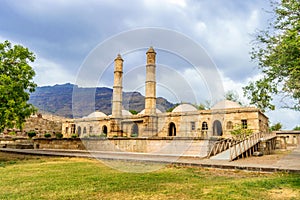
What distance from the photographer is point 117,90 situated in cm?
3378

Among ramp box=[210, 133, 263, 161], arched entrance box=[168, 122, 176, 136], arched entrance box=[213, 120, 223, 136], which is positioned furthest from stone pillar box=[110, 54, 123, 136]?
ramp box=[210, 133, 263, 161]

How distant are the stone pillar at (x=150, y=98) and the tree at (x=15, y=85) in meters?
17.0

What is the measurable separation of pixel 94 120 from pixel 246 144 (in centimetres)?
2311

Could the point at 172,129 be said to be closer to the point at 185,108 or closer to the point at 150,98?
the point at 185,108

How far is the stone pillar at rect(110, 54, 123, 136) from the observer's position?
33.2 meters

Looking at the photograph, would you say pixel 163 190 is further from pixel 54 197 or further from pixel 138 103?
pixel 138 103

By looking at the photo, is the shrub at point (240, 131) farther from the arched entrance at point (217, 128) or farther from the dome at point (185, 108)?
the dome at point (185, 108)

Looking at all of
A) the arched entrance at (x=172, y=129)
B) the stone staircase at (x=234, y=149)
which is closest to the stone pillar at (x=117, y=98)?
the arched entrance at (x=172, y=129)

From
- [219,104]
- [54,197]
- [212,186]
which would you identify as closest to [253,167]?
[212,186]

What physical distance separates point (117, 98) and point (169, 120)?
753 centimetres

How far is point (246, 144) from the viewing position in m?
15.1

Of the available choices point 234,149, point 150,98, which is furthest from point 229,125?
point 234,149

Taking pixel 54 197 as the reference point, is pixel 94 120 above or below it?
above

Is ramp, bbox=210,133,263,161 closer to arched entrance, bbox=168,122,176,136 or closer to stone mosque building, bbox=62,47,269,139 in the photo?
stone mosque building, bbox=62,47,269,139
